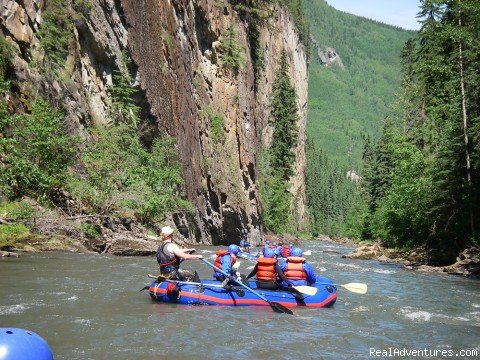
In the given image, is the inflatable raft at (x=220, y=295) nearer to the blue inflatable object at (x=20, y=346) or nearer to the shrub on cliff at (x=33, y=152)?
the blue inflatable object at (x=20, y=346)

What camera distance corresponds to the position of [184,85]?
34.0 m

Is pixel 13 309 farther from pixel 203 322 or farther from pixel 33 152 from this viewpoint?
pixel 33 152

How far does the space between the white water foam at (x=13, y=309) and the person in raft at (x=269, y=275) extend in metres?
4.77

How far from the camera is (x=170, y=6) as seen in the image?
33.2 m

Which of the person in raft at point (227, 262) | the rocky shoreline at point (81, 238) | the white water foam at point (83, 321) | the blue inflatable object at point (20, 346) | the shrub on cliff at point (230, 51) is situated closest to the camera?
the blue inflatable object at point (20, 346)

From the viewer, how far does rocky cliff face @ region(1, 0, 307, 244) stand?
2425cm

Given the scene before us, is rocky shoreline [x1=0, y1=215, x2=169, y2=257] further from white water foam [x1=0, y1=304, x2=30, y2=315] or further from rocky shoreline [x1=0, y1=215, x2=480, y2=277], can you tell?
white water foam [x1=0, y1=304, x2=30, y2=315]

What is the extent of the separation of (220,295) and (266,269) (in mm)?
1342

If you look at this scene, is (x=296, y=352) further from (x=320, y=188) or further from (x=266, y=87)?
(x=320, y=188)

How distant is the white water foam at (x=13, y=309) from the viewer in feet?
27.4

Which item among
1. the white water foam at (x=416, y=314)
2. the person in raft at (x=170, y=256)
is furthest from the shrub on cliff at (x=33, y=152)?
the white water foam at (x=416, y=314)

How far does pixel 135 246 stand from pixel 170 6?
1942 centimetres

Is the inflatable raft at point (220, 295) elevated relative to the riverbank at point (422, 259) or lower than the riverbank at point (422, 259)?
elevated

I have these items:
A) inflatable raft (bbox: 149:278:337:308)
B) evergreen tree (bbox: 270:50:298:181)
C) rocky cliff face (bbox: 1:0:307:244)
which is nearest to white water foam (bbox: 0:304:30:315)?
inflatable raft (bbox: 149:278:337:308)
